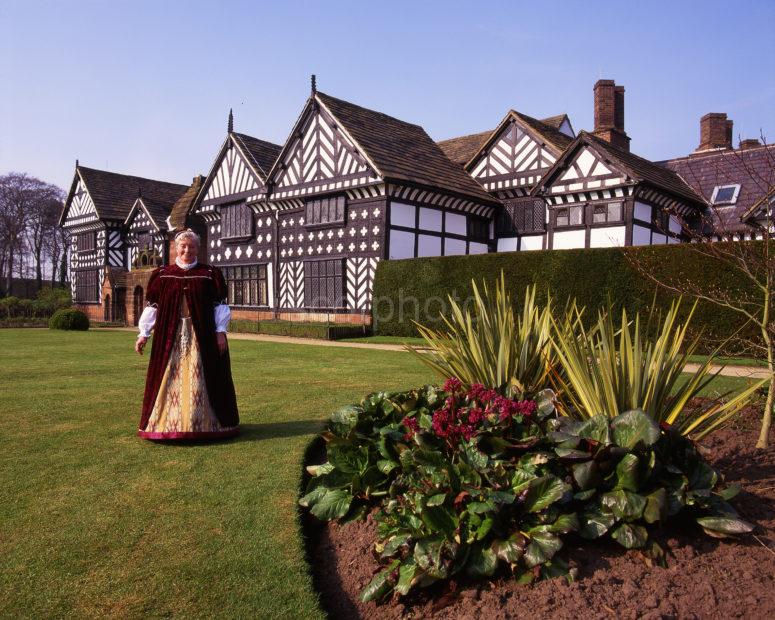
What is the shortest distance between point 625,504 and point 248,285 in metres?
24.2

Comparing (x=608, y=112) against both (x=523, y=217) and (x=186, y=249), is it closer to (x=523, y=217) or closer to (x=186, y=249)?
(x=523, y=217)

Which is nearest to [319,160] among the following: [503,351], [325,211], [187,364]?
[325,211]

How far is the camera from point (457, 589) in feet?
9.73

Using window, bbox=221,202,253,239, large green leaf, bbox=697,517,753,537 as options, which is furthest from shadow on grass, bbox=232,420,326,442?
window, bbox=221,202,253,239

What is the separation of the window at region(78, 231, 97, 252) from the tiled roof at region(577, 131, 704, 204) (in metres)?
29.5

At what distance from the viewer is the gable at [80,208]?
35156 mm

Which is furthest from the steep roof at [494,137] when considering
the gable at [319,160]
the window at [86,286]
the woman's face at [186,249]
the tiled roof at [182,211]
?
the window at [86,286]

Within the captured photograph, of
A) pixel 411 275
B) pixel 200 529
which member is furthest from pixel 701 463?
pixel 411 275

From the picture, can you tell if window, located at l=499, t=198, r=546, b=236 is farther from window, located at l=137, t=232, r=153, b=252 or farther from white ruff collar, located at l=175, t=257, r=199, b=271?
window, located at l=137, t=232, r=153, b=252

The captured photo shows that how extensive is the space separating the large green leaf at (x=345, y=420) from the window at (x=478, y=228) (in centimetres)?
1827

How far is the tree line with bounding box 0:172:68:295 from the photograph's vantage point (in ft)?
164

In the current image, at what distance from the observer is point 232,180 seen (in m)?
26.0

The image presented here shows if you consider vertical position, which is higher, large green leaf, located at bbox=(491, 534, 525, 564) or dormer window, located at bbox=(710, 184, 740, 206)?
dormer window, located at bbox=(710, 184, 740, 206)

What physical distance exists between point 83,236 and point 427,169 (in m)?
25.7
